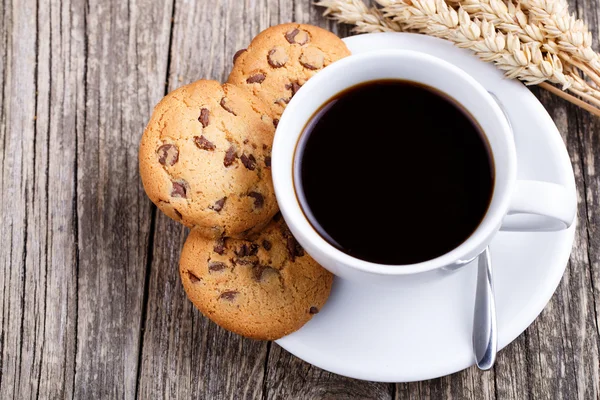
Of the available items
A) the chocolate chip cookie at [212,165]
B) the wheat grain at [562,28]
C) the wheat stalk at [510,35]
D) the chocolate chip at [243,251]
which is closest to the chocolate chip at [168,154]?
the chocolate chip cookie at [212,165]

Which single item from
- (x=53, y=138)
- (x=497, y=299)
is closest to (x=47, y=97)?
(x=53, y=138)

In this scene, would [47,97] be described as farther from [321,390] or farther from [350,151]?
[321,390]

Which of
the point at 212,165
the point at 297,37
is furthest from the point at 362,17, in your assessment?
the point at 212,165

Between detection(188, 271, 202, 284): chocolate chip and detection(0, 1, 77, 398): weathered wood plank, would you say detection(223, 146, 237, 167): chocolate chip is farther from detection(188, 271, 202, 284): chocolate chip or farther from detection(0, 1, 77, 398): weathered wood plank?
detection(0, 1, 77, 398): weathered wood plank

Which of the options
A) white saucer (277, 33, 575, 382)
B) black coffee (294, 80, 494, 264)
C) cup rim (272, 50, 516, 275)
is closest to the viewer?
cup rim (272, 50, 516, 275)

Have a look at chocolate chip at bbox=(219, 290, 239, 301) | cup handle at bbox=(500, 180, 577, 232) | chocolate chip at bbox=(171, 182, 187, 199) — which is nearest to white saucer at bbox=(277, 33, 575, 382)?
chocolate chip at bbox=(219, 290, 239, 301)

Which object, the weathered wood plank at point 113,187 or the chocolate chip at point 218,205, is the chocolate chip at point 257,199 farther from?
the weathered wood plank at point 113,187
